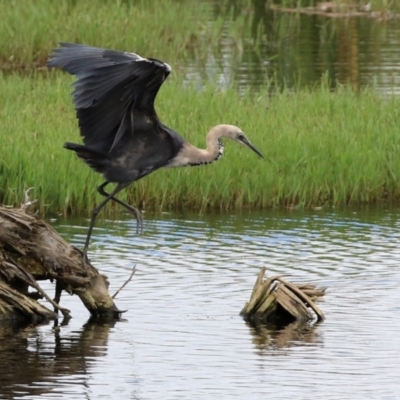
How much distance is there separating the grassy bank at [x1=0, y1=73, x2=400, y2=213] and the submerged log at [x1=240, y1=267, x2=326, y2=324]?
3033 mm

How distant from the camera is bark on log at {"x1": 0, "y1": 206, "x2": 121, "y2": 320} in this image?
288 inches

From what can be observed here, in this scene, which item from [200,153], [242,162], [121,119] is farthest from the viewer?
[242,162]

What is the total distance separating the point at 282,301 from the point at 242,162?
349 centimetres

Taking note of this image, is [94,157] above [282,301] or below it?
above

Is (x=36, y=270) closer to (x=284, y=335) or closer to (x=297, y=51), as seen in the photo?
(x=284, y=335)

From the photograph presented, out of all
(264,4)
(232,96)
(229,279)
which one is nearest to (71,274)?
(229,279)

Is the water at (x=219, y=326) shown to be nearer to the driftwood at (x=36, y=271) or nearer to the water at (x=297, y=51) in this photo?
the driftwood at (x=36, y=271)

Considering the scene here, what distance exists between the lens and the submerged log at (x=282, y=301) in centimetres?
768

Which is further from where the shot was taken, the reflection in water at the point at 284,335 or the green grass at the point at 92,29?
the green grass at the point at 92,29

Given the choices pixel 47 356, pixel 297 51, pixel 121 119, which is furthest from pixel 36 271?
pixel 297 51

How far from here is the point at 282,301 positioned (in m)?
7.71

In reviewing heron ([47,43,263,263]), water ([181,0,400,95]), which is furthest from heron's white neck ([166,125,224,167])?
water ([181,0,400,95])

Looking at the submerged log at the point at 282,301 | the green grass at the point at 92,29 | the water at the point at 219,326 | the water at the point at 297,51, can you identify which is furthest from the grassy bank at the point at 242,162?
the green grass at the point at 92,29

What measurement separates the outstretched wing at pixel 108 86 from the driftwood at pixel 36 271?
79 cm
